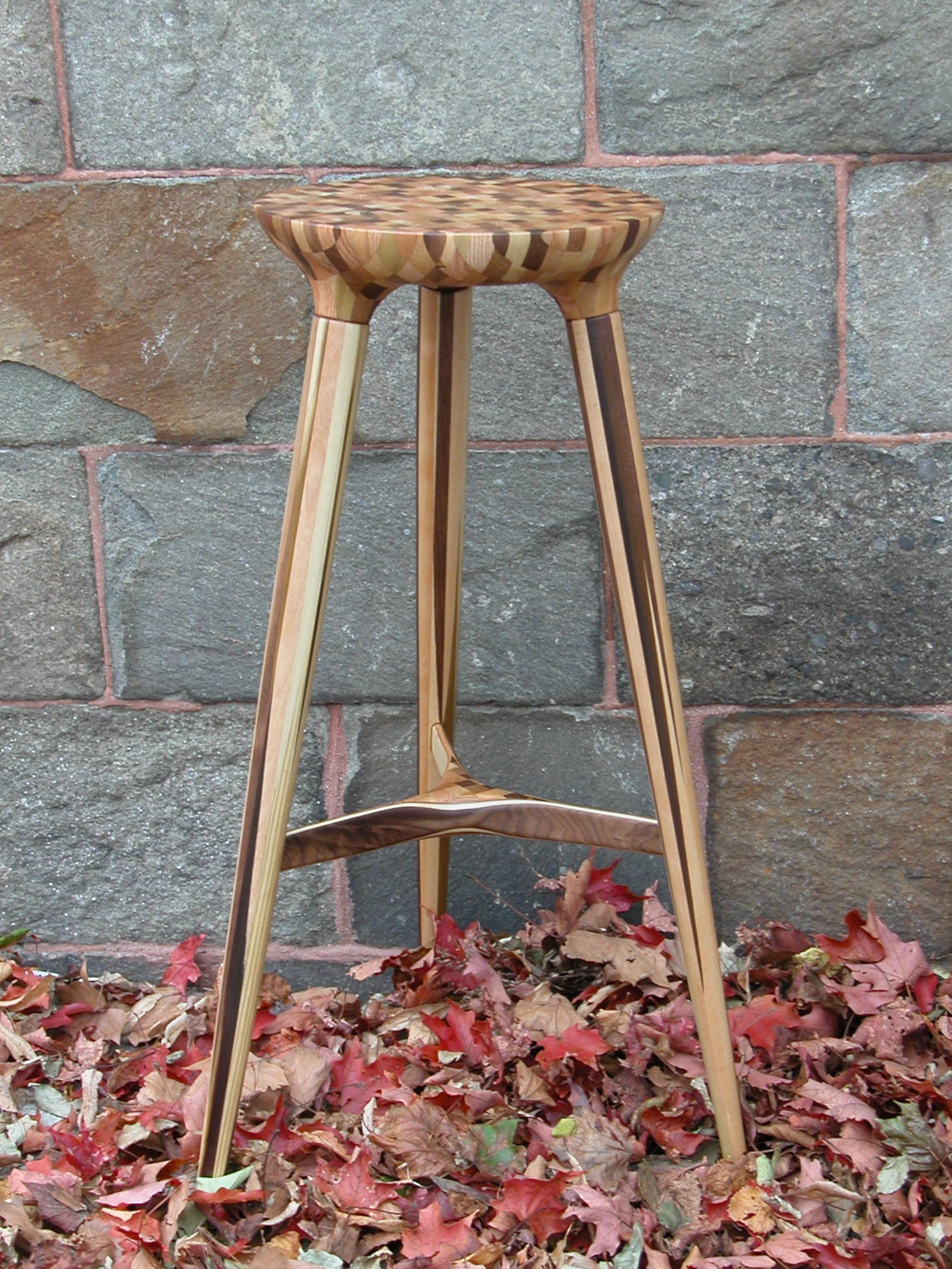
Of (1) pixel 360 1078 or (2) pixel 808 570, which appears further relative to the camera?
(2) pixel 808 570

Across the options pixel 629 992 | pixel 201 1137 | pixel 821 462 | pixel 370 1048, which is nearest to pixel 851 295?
pixel 821 462

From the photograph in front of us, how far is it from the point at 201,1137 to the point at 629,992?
0.60 meters

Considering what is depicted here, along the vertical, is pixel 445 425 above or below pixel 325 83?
below

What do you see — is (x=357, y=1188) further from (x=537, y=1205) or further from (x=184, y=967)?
(x=184, y=967)

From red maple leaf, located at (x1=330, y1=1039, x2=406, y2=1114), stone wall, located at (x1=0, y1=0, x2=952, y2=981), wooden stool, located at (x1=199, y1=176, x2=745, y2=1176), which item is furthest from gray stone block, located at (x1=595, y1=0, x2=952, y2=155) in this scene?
red maple leaf, located at (x1=330, y1=1039, x2=406, y2=1114)

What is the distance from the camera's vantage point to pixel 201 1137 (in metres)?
1.44

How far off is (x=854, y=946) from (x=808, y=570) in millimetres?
520

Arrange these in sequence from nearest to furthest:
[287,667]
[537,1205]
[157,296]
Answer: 1. [287,667]
2. [537,1205]
3. [157,296]

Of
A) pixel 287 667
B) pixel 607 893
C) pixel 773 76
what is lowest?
pixel 607 893

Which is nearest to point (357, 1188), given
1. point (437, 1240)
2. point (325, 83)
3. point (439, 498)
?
point (437, 1240)

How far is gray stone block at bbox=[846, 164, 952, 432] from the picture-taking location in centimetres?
161

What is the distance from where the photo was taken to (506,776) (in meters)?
1.81

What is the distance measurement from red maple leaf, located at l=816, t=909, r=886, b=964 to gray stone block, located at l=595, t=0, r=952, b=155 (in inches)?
40.2

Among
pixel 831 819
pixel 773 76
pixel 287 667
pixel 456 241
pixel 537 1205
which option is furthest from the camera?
pixel 831 819
